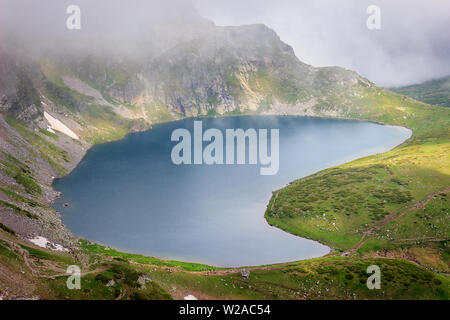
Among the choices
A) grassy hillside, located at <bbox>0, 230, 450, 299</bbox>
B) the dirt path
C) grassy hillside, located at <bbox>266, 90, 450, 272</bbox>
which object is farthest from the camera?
the dirt path

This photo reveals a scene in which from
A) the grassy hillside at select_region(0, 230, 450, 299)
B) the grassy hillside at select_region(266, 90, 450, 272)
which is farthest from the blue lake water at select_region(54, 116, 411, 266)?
the grassy hillside at select_region(0, 230, 450, 299)

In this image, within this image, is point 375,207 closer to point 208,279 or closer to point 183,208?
point 183,208

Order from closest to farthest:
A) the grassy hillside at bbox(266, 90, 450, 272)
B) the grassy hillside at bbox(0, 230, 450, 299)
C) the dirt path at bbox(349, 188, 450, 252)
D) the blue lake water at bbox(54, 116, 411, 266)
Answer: the grassy hillside at bbox(0, 230, 450, 299), the blue lake water at bbox(54, 116, 411, 266), the grassy hillside at bbox(266, 90, 450, 272), the dirt path at bbox(349, 188, 450, 252)

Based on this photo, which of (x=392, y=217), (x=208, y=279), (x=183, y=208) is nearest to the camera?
(x=208, y=279)

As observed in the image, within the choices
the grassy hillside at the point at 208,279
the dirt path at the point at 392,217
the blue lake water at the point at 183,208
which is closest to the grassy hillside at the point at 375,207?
the dirt path at the point at 392,217

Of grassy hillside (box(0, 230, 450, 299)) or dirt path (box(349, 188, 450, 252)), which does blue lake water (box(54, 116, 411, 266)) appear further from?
grassy hillside (box(0, 230, 450, 299))

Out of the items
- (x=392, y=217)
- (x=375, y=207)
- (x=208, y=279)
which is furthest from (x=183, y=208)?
(x=392, y=217)

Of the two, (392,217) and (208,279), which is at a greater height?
(392,217)

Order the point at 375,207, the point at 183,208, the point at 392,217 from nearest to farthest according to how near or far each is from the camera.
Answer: the point at 392,217
the point at 375,207
the point at 183,208
